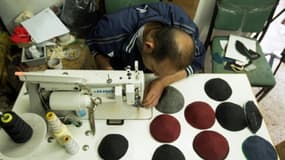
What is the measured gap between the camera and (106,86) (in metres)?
1.00

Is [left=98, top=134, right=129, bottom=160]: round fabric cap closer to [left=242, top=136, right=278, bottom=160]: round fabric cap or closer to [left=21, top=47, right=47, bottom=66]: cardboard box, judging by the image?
[left=242, top=136, right=278, bottom=160]: round fabric cap

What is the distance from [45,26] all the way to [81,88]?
934mm

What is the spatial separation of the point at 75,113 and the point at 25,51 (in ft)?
2.46

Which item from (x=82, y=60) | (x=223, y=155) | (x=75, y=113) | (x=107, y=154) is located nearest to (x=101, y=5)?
(x=82, y=60)

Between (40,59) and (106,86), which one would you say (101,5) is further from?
(106,86)

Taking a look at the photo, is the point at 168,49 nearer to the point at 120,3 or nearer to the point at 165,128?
the point at 165,128

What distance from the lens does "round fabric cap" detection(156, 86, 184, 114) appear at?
3.78 ft

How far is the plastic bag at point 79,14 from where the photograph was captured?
1815 mm

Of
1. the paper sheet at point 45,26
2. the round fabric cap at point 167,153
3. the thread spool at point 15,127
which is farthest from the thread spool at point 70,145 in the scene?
the paper sheet at point 45,26

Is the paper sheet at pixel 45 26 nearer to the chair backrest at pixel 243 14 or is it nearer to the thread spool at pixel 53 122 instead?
the thread spool at pixel 53 122

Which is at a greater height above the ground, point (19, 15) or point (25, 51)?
point (19, 15)

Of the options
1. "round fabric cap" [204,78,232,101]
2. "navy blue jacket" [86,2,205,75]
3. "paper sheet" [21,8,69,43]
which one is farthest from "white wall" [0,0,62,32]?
"round fabric cap" [204,78,232,101]

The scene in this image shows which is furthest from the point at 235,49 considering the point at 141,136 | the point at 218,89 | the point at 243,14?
the point at 141,136

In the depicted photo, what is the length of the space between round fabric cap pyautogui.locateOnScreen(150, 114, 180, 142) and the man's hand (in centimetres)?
7
